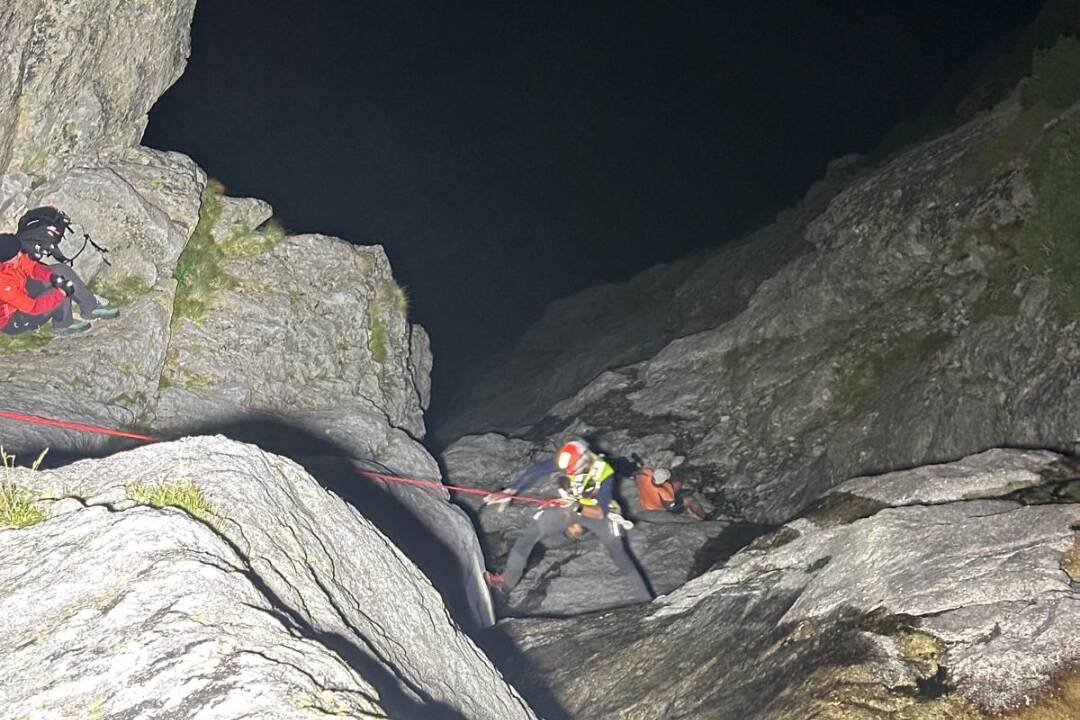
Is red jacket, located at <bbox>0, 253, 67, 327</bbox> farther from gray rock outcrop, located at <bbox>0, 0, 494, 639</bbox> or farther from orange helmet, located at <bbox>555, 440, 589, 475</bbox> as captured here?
orange helmet, located at <bbox>555, 440, 589, 475</bbox>

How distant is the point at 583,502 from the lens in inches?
614

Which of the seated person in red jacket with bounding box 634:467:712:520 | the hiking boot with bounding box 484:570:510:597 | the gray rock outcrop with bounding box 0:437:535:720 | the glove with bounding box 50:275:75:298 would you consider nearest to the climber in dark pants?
the hiking boot with bounding box 484:570:510:597

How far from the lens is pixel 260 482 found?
23.1 feet

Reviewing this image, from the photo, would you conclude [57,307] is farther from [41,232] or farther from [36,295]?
[41,232]

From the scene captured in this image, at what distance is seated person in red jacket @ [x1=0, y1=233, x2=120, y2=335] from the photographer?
1342 cm

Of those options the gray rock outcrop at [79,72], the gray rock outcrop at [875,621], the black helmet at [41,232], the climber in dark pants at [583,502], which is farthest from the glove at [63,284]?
the gray rock outcrop at [875,621]

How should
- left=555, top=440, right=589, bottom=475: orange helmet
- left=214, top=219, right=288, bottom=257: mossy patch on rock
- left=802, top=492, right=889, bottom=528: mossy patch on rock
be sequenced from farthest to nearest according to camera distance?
1. left=214, top=219, right=288, bottom=257: mossy patch on rock
2. left=555, top=440, right=589, bottom=475: orange helmet
3. left=802, top=492, right=889, bottom=528: mossy patch on rock

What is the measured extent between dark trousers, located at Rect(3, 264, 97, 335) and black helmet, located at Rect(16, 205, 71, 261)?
0.33 meters

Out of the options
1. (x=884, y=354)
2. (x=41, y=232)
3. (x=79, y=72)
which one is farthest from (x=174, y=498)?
(x=884, y=354)

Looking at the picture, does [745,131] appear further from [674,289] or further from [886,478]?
[886,478]

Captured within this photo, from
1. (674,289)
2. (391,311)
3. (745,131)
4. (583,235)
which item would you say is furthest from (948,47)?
(391,311)

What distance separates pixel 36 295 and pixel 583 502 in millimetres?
10019

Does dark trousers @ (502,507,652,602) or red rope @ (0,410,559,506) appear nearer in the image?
red rope @ (0,410,559,506)

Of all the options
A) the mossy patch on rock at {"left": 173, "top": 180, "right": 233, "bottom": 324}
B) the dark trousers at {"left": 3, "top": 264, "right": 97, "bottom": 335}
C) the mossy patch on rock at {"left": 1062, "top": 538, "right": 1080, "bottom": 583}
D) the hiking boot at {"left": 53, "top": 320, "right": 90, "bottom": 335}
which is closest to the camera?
the mossy patch on rock at {"left": 1062, "top": 538, "right": 1080, "bottom": 583}
